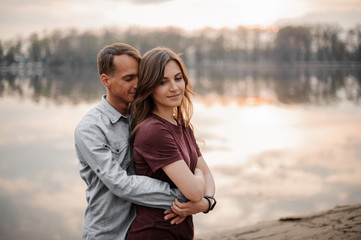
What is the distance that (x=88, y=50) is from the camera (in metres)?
88.7

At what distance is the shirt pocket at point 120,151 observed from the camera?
217cm

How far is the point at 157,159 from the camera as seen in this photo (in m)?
1.99

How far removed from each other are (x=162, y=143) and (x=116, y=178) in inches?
12.9

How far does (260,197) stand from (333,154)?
3.69 m

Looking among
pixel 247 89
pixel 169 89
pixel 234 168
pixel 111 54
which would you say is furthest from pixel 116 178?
pixel 247 89

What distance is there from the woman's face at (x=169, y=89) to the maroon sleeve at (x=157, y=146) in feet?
0.67

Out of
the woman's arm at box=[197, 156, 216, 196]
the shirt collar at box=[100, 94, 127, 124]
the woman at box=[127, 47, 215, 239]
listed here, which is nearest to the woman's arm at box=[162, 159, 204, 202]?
the woman at box=[127, 47, 215, 239]

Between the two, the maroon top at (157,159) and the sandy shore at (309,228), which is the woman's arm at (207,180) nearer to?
the maroon top at (157,159)

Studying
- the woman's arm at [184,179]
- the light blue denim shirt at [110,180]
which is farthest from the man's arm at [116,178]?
the woman's arm at [184,179]

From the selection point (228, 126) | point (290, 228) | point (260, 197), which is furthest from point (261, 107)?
point (290, 228)

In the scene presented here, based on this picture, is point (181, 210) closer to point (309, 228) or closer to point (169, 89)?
point (169, 89)

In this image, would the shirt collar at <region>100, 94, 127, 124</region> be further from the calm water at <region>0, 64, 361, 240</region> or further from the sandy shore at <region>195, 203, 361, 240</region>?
the calm water at <region>0, 64, 361, 240</region>

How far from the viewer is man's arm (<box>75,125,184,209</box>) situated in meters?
2.04

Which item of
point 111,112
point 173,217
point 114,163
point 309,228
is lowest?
point 309,228
